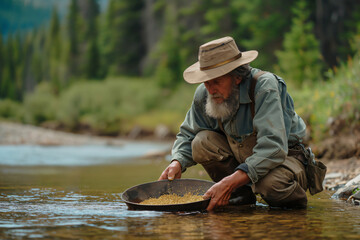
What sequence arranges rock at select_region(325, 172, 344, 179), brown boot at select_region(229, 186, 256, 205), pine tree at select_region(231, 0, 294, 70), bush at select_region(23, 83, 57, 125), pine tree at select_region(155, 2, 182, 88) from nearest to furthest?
brown boot at select_region(229, 186, 256, 205)
rock at select_region(325, 172, 344, 179)
pine tree at select_region(231, 0, 294, 70)
pine tree at select_region(155, 2, 182, 88)
bush at select_region(23, 83, 57, 125)

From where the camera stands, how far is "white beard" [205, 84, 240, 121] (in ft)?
11.0

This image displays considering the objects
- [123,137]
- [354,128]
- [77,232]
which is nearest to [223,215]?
[77,232]

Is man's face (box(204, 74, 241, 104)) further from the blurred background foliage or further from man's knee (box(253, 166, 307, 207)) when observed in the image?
the blurred background foliage

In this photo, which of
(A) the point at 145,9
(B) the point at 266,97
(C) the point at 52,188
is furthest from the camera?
(A) the point at 145,9

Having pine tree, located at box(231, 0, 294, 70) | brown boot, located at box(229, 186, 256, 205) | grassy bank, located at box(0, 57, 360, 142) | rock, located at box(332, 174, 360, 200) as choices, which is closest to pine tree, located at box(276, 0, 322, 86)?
grassy bank, located at box(0, 57, 360, 142)

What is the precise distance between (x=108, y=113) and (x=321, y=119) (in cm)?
2390

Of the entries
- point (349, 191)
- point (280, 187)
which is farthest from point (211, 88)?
point (349, 191)

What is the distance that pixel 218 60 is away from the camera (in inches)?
129

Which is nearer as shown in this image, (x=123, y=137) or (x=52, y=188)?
(x=52, y=188)

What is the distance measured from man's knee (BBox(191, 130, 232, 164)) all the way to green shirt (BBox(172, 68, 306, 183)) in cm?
10

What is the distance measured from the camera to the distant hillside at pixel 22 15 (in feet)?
227

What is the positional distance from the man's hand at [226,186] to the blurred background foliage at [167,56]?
12.3 feet

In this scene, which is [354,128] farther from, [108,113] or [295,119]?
[108,113]

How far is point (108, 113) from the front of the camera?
98.8ft
